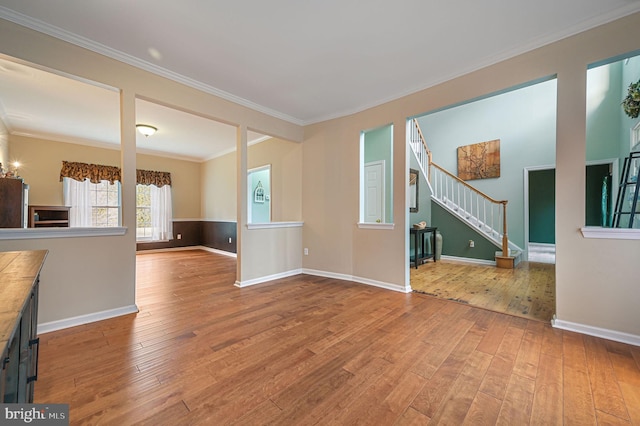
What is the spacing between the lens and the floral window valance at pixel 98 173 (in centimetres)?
548

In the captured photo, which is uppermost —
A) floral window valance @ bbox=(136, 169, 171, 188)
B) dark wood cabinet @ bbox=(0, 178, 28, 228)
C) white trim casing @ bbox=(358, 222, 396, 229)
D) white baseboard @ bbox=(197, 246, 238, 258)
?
floral window valance @ bbox=(136, 169, 171, 188)

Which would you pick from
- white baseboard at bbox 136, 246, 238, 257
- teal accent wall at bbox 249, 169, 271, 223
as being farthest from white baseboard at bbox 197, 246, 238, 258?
teal accent wall at bbox 249, 169, 271, 223

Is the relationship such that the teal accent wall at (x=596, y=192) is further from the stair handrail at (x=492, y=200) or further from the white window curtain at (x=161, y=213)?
the white window curtain at (x=161, y=213)

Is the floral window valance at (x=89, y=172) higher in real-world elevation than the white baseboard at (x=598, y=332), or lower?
higher

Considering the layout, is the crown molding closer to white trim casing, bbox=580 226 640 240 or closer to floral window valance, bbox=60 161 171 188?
floral window valance, bbox=60 161 171 188

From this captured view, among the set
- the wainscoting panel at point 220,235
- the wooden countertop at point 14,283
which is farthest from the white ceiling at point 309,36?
the wainscoting panel at point 220,235

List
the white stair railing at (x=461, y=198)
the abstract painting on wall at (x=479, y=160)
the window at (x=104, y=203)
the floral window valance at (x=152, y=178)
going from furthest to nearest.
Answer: the floral window valance at (x=152, y=178)
the abstract painting on wall at (x=479, y=160)
the window at (x=104, y=203)
the white stair railing at (x=461, y=198)

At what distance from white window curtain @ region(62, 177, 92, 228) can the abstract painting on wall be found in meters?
8.98

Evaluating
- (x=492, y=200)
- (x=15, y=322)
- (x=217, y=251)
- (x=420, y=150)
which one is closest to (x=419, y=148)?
(x=420, y=150)

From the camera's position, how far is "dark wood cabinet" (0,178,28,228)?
2561 mm

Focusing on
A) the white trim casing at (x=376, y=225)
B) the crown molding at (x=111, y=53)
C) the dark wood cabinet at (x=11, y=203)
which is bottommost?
the white trim casing at (x=376, y=225)

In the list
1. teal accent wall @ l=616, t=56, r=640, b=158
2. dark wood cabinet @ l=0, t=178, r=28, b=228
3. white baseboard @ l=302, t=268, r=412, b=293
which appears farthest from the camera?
teal accent wall @ l=616, t=56, r=640, b=158

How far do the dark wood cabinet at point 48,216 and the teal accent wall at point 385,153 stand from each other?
20.5 ft

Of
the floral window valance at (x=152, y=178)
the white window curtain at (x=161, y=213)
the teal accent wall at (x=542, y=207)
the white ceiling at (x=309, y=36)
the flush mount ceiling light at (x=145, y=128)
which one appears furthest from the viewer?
the teal accent wall at (x=542, y=207)
